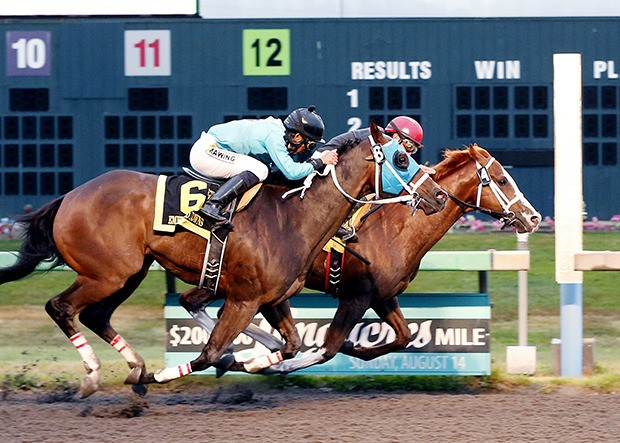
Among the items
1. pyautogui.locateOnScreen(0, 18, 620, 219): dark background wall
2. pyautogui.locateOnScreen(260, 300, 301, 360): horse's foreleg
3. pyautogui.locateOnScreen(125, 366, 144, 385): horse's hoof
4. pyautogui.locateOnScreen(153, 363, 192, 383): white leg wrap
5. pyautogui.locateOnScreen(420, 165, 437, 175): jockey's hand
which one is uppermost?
pyautogui.locateOnScreen(0, 18, 620, 219): dark background wall

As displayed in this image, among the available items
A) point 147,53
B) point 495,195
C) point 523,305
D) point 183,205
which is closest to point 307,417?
point 183,205

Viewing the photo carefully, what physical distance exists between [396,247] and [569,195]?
135 centimetres

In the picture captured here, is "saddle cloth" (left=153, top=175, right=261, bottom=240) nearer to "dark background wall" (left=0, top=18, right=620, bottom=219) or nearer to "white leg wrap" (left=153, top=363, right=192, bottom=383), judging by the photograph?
"white leg wrap" (left=153, top=363, right=192, bottom=383)

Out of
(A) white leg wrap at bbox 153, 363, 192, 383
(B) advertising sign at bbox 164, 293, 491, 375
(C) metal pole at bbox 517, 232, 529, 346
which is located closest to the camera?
(A) white leg wrap at bbox 153, 363, 192, 383

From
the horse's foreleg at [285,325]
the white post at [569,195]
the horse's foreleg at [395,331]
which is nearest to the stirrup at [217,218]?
the horse's foreleg at [285,325]

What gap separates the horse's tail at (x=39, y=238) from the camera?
6.59 metres

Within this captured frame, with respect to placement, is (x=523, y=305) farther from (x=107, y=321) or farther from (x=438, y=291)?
(x=438, y=291)

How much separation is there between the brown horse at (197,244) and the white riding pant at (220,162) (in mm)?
167

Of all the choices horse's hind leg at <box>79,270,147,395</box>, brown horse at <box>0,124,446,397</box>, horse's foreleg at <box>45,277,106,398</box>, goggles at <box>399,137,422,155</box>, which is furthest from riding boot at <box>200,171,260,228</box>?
goggles at <box>399,137,422,155</box>

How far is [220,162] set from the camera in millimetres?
6449

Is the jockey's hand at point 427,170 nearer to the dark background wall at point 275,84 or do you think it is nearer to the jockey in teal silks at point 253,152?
the jockey in teal silks at point 253,152

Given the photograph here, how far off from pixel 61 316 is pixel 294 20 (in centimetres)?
870

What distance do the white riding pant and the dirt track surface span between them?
136 centimetres

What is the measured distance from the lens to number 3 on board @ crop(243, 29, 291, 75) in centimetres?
1431
